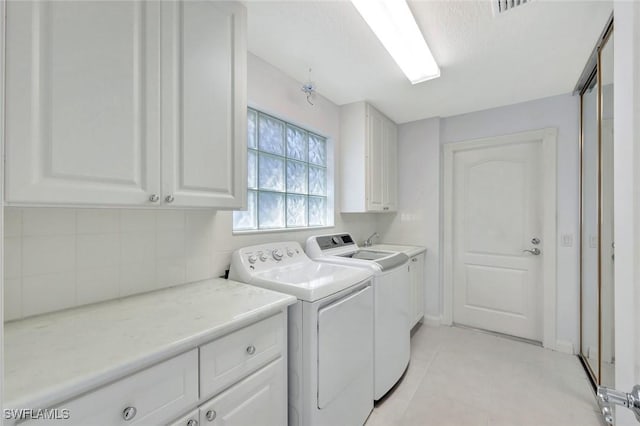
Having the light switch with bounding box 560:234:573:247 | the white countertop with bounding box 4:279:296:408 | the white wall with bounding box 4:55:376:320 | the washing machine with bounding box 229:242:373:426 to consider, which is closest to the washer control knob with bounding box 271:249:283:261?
the washing machine with bounding box 229:242:373:426

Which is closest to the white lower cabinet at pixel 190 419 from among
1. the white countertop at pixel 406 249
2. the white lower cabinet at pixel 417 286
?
the white countertop at pixel 406 249

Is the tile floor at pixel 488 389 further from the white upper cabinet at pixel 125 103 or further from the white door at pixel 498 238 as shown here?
the white upper cabinet at pixel 125 103

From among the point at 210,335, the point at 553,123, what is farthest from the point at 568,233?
the point at 210,335

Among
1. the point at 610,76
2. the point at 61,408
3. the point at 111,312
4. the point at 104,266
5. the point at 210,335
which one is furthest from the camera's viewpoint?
the point at 610,76

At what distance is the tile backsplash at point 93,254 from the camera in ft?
3.34

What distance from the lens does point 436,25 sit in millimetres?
1585

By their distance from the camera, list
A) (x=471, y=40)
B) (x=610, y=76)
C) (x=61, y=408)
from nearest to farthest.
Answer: (x=61, y=408) < (x=610, y=76) < (x=471, y=40)

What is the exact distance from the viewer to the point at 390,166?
10.3 feet

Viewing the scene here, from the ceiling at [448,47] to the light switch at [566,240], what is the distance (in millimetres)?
1284

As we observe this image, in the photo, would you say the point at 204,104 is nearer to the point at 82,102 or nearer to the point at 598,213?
the point at 82,102

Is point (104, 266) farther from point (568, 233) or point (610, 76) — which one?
point (568, 233)

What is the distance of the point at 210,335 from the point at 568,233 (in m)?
3.04

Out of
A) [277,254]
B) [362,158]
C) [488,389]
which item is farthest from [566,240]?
[277,254]

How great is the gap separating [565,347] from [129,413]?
3.27 m
